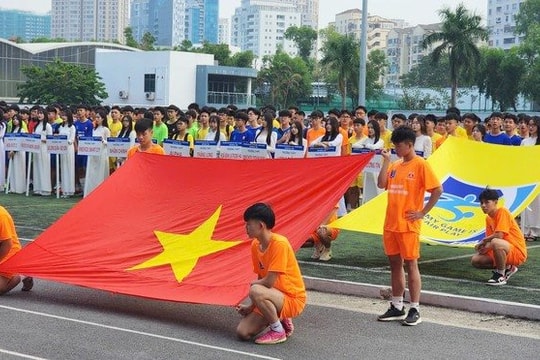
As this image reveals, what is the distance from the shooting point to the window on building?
9200 centimetres

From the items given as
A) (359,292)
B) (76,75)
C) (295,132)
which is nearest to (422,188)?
(359,292)

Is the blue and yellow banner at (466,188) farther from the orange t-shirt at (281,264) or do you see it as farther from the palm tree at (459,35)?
the palm tree at (459,35)

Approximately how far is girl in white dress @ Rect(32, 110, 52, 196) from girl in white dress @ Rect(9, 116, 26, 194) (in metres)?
0.28

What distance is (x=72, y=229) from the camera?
10.7 meters

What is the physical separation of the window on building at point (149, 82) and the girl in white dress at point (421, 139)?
76774mm

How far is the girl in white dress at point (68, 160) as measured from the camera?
2080 cm

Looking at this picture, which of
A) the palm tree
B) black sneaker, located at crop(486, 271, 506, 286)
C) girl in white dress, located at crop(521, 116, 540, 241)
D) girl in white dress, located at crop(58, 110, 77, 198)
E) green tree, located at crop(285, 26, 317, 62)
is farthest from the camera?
green tree, located at crop(285, 26, 317, 62)

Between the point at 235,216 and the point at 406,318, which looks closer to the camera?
the point at 406,318

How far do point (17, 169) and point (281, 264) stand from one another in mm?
14505

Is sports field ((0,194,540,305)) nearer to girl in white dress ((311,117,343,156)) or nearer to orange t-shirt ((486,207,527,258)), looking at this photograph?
orange t-shirt ((486,207,527,258))

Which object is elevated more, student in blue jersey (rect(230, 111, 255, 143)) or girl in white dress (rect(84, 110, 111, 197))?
student in blue jersey (rect(230, 111, 255, 143))

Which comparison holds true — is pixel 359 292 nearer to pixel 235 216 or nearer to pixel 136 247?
pixel 235 216

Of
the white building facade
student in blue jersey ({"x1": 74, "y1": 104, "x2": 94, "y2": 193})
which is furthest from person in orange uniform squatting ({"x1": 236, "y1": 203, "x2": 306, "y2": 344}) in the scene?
the white building facade

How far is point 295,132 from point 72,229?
676cm
